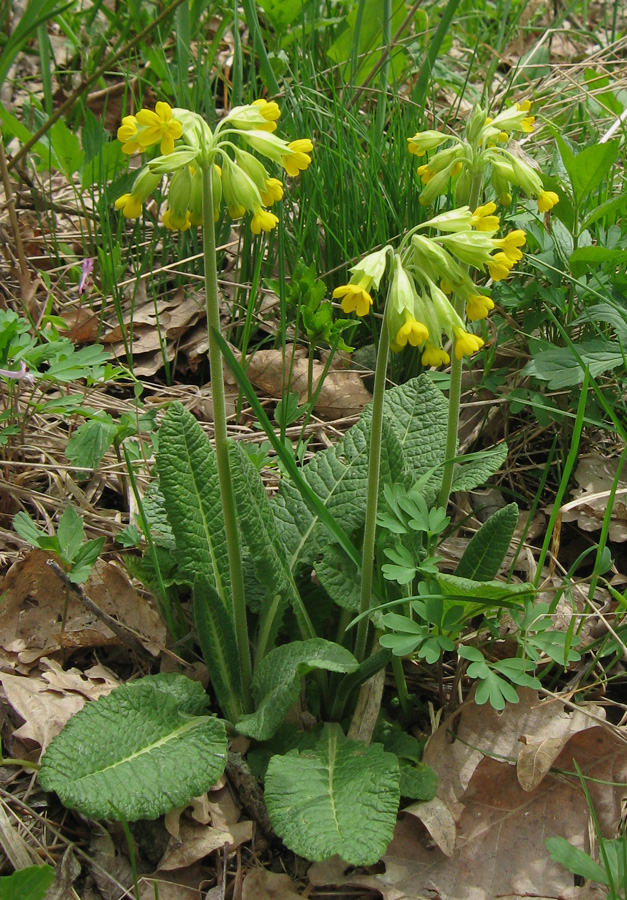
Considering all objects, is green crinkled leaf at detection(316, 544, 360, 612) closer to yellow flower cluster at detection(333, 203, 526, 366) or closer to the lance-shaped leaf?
the lance-shaped leaf

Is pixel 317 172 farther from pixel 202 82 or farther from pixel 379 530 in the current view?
pixel 379 530

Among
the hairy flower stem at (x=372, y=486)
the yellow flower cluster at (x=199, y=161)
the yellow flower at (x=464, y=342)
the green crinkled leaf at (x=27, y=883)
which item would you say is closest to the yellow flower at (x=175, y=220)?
the yellow flower cluster at (x=199, y=161)

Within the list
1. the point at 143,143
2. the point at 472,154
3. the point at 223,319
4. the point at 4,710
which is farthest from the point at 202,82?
the point at 4,710

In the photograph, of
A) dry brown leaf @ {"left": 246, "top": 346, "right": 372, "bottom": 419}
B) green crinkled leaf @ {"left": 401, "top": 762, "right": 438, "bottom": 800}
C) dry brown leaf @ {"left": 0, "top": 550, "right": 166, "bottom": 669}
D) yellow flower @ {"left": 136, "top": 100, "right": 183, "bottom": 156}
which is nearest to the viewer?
yellow flower @ {"left": 136, "top": 100, "right": 183, "bottom": 156}

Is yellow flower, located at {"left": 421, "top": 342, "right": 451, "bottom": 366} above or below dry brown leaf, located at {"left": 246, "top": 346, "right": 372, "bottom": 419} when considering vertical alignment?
above

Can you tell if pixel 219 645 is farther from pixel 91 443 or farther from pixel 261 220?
pixel 261 220

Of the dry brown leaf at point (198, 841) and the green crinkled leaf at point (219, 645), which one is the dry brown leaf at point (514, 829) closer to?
the dry brown leaf at point (198, 841)

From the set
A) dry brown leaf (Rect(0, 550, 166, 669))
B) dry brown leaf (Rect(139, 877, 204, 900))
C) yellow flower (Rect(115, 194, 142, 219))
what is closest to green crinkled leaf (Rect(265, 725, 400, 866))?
dry brown leaf (Rect(139, 877, 204, 900))
